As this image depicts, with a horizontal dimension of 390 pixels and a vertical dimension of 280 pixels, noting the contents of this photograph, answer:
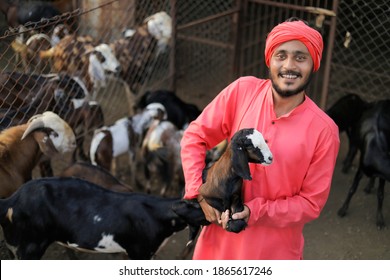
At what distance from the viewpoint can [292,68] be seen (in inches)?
89.7

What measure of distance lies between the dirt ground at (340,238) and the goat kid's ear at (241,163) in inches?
95.4

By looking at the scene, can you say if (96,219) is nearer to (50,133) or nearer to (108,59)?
(50,133)

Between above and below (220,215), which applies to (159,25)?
below

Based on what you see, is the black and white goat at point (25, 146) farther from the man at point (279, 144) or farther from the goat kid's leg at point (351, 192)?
the goat kid's leg at point (351, 192)

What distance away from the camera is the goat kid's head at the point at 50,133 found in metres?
4.38

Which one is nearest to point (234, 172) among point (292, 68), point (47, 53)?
point (292, 68)

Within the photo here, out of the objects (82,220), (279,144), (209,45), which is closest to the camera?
(279,144)

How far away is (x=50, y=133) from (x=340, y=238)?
9.78 feet

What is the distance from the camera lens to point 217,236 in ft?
8.85

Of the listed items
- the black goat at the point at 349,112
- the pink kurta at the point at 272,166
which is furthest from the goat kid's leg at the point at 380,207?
the pink kurta at the point at 272,166

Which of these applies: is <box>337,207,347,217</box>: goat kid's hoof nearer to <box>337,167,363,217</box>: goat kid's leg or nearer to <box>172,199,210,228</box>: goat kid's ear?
<box>337,167,363,217</box>: goat kid's leg

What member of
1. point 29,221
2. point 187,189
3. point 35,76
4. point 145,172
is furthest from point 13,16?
point 187,189

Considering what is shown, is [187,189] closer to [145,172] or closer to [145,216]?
[145,216]

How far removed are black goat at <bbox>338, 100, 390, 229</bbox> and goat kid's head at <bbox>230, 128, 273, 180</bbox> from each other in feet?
9.74
